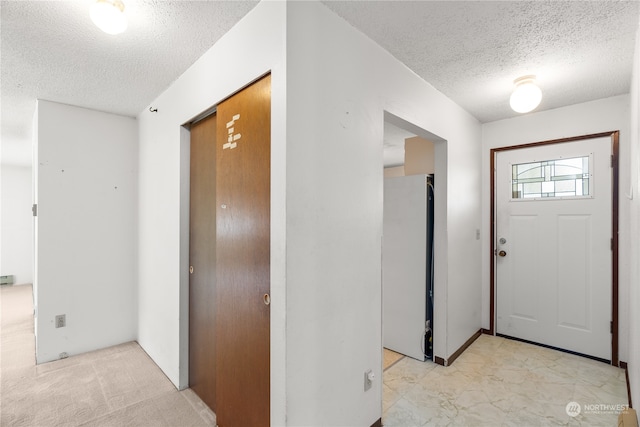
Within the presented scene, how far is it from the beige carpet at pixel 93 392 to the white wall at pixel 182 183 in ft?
0.50

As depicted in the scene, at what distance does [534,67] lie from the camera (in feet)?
7.39

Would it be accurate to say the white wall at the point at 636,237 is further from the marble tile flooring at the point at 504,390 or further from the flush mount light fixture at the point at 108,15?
the flush mount light fixture at the point at 108,15

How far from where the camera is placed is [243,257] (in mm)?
1711

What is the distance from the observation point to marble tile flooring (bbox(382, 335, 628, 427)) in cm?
203

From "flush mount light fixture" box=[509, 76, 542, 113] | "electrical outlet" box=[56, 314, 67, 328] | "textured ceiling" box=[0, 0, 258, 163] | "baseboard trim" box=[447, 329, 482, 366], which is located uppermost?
"textured ceiling" box=[0, 0, 258, 163]

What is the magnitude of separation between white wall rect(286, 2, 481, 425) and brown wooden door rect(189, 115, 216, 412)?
914 mm

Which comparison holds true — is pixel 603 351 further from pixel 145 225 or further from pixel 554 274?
pixel 145 225

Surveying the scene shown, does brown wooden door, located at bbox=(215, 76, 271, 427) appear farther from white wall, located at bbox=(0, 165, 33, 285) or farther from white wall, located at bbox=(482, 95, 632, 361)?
white wall, located at bbox=(0, 165, 33, 285)

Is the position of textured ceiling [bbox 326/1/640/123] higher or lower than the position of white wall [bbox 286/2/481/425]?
higher

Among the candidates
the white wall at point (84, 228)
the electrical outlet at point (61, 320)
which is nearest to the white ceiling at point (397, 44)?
the white wall at point (84, 228)

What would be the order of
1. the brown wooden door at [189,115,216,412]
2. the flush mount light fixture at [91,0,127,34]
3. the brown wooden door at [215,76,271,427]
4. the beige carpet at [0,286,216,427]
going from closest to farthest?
the flush mount light fixture at [91,0,127,34] < the brown wooden door at [215,76,271,427] < the beige carpet at [0,286,216,427] < the brown wooden door at [189,115,216,412]

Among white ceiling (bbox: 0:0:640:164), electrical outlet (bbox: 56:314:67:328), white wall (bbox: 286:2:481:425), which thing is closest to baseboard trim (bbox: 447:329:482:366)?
white wall (bbox: 286:2:481:425)

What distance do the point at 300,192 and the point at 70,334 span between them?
9.98ft

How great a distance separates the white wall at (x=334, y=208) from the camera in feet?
4.77
